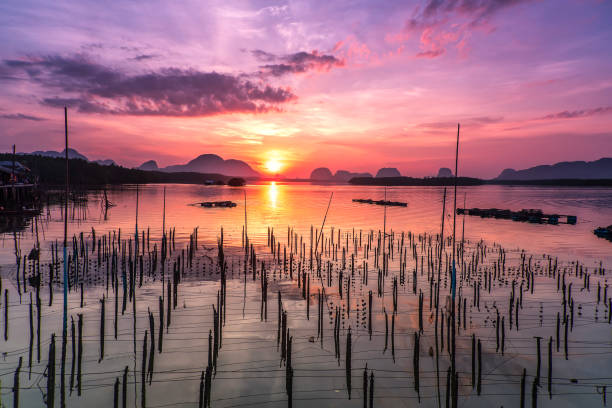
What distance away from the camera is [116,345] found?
12.7 meters

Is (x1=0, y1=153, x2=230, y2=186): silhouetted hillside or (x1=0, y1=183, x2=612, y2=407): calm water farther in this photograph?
(x1=0, y1=153, x2=230, y2=186): silhouetted hillside

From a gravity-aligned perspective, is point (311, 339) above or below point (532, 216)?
below

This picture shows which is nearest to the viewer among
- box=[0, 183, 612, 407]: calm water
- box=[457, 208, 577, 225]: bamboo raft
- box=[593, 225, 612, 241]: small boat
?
box=[0, 183, 612, 407]: calm water

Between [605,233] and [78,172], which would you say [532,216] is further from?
[78,172]

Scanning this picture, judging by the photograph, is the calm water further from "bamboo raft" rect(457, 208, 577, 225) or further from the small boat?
"bamboo raft" rect(457, 208, 577, 225)

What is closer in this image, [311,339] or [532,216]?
[311,339]

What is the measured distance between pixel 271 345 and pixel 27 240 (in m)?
32.8

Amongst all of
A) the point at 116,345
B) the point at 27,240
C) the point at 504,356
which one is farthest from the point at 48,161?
the point at 504,356

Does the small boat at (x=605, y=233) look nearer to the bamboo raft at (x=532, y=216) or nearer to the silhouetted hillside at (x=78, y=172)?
the bamboo raft at (x=532, y=216)

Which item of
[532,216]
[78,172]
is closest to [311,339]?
[532,216]

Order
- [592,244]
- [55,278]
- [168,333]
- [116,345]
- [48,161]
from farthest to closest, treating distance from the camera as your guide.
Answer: [48,161]
[592,244]
[55,278]
[168,333]
[116,345]

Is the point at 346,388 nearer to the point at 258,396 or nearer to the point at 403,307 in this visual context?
the point at 258,396

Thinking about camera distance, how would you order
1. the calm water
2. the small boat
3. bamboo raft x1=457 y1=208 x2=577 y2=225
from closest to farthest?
1. the calm water
2. the small boat
3. bamboo raft x1=457 y1=208 x2=577 y2=225

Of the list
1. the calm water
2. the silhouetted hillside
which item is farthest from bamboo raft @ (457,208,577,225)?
the silhouetted hillside
